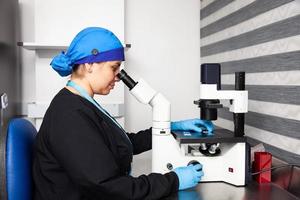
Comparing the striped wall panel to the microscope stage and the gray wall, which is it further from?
the gray wall

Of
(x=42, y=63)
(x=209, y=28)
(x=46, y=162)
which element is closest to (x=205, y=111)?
(x=46, y=162)

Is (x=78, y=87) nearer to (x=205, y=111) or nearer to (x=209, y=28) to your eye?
(x=205, y=111)

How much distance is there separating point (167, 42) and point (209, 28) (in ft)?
1.02

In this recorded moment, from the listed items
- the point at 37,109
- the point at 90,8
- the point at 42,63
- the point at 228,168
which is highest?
the point at 90,8

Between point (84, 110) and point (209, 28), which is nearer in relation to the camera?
point (84, 110)

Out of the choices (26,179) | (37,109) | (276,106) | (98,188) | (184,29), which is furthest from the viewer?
(184,29)

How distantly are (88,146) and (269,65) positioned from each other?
88 centimetres

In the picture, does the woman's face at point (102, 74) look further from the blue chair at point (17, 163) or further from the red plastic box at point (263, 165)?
the red plastic box at point (263, 165)

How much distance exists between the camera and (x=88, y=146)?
990 mm

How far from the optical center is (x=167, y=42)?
7.41 feet

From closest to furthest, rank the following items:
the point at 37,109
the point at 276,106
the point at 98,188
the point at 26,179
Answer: the point at 98,188, the point at 26,179, the point at 276,106, the point at 37,109

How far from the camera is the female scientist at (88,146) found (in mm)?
990

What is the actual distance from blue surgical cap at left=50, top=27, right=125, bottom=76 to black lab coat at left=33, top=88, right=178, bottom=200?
0.11 meters

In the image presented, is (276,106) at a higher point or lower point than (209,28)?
lower
